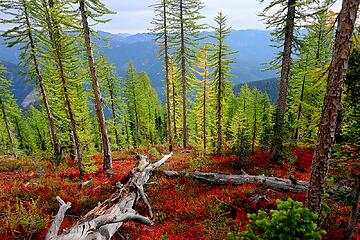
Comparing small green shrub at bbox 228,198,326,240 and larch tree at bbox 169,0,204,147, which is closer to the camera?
small green shrub at bbox 228,198,326,240

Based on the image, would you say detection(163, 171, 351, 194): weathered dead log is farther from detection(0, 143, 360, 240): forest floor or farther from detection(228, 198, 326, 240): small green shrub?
detection(228, 198, 326, 240): small green shrub

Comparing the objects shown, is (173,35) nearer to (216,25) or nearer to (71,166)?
(216,25)

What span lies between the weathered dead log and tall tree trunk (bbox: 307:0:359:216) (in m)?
4.90

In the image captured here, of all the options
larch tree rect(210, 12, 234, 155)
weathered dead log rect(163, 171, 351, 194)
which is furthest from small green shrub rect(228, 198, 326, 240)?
larch tree rect(210, 12, 234, 155)

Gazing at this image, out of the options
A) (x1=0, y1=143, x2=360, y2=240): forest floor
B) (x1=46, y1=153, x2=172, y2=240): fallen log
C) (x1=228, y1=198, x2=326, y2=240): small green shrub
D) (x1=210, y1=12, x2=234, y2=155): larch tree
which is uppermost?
(x1=210, y1=12, x2=234, y2=155): larch tree

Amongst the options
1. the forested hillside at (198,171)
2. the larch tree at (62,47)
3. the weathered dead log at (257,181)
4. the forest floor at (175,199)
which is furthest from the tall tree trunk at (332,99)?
the larch tree at (62,47)

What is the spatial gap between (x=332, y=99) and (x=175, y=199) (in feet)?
26.2

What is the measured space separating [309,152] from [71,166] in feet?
60.0

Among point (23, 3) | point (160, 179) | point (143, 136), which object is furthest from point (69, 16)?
point (143, 136)

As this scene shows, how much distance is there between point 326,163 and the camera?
210 inches

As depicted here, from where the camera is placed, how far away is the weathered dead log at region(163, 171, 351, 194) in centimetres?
1032

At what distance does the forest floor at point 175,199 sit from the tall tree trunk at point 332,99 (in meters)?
1.44

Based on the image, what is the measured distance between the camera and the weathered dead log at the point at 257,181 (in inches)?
406

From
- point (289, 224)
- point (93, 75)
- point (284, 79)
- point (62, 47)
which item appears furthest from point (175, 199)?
point (62, 47)
